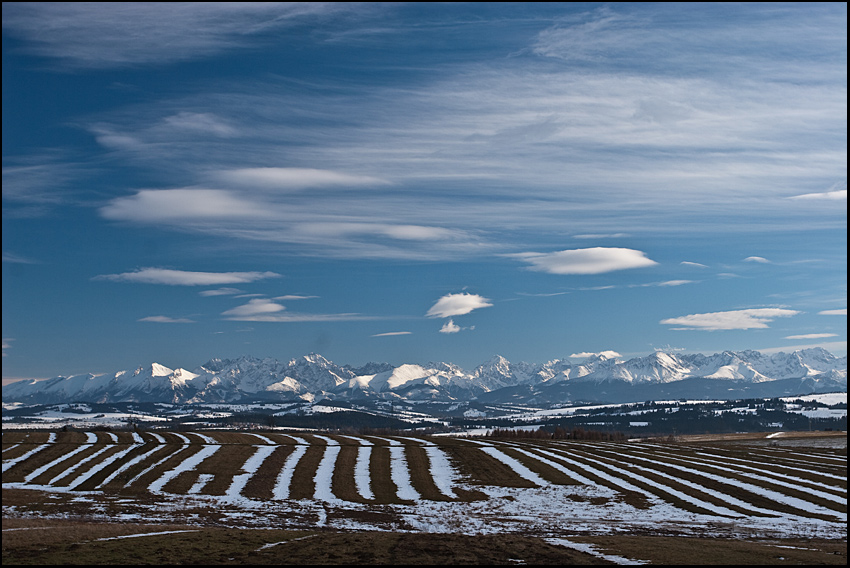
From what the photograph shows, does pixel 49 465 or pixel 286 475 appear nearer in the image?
pixel 286 475

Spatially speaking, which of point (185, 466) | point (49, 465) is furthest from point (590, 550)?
point (49, 465)

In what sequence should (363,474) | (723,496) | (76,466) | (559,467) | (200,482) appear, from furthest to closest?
1. (559,467)
2. (76,466)
3. (363,474)
4. (200,482)
5. (723,496)

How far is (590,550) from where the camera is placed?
37.8m

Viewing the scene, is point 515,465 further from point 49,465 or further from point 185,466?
point 49,465

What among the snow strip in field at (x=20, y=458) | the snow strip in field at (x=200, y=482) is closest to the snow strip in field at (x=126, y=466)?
the snow strip in field at (x=200, y=482)

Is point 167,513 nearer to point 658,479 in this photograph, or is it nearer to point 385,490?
point 385,490

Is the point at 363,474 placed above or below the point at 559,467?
above

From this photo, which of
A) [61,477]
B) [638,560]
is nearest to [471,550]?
[638,560]

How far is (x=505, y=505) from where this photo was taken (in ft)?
212

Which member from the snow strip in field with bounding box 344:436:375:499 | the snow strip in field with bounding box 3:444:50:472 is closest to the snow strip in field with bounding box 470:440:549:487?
the snow strip in field with bounding box 344:436:375:499

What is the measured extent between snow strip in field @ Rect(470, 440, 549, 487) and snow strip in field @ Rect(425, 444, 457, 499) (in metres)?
7.25

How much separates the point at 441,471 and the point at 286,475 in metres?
18.8

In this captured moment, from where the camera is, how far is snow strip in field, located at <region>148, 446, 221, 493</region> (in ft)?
239

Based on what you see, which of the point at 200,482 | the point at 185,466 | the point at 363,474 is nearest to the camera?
the point at 200,482
